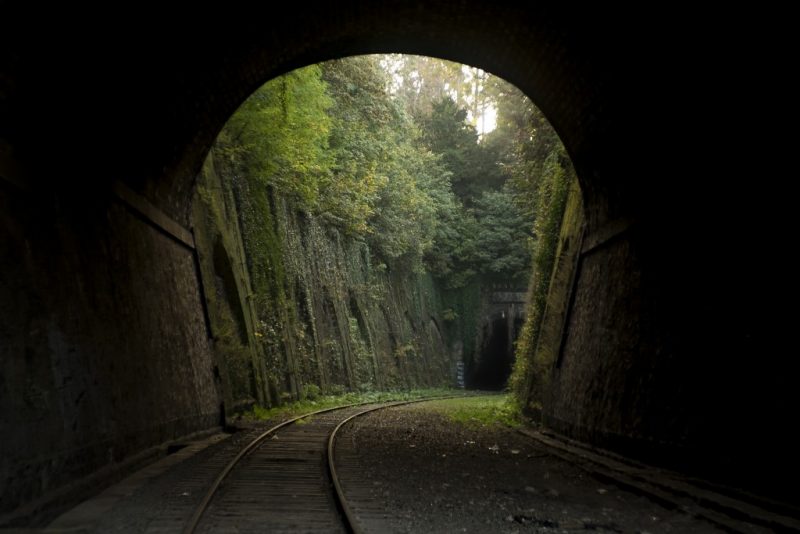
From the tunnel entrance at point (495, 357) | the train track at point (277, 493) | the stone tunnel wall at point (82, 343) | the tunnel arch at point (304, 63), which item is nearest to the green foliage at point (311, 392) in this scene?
the stone tunnel wall at point (82, 343)

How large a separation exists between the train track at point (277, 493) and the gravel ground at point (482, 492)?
21cm

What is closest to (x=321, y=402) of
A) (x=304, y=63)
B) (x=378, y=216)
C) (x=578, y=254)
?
(x=578, y=254)

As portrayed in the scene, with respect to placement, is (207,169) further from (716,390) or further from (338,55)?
(716,390)

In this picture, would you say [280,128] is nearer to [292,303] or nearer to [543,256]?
[292,303]

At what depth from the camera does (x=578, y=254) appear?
12.5 meters

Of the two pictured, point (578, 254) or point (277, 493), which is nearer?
point (277, 493)

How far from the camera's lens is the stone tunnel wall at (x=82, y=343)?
547 centimetres

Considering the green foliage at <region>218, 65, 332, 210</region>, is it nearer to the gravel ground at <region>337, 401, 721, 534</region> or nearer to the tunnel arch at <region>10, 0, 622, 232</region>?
the tunnel arch at <region>10, 0, 622, 232</region>

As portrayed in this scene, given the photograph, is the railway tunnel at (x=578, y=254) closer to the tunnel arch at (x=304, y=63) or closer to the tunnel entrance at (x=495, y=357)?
the tunnel arch at (x=304, y=63)

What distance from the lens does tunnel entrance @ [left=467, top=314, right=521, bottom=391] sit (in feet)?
129

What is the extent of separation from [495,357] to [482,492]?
34290 mm

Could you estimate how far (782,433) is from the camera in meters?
5.84

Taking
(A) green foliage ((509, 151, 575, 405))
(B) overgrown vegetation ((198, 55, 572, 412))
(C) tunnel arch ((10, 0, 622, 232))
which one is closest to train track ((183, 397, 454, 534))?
(C) tunnel arch ((10, 0, 622, 232))

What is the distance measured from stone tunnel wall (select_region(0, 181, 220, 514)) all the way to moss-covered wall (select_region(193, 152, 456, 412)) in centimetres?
362
